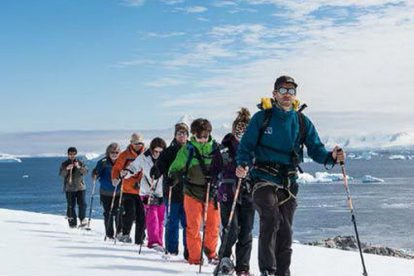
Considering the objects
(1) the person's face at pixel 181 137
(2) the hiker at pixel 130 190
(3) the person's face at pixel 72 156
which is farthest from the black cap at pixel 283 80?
(3) the person's face at pixel 72 156

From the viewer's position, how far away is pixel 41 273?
609 cm

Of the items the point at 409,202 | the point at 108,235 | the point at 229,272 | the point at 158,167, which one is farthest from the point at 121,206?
the point at 409,202

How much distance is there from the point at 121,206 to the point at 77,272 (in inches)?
187

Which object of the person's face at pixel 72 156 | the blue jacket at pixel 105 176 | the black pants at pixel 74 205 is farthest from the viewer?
the black pants at pixel 74 205

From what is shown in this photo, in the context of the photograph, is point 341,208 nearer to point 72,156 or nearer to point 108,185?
point 72,156

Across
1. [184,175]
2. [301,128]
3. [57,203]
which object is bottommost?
[57,203]

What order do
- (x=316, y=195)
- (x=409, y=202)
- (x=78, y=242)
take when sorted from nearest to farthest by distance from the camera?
(x=78, y=242) < (x=409, y=202) < (x=316, y=195)

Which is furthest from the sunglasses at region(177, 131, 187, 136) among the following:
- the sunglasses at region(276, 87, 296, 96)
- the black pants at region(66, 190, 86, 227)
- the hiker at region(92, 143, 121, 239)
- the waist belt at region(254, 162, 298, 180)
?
the black pants at region(66, 190, 86, 227)

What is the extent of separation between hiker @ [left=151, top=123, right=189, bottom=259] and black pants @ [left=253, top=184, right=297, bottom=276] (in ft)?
8.92

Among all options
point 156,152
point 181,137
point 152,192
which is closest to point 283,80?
point 181,137

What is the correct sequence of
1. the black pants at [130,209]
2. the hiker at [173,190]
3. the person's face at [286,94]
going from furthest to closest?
the black pants at [130,209] < the hiker at [173,190] < the person's face at [286,94]

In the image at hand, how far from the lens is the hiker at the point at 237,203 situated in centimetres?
723

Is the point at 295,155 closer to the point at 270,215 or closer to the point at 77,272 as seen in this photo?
the point at 270,215

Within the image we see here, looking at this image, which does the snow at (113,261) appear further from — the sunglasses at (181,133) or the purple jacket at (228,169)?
the sunglasses at (181,133)
